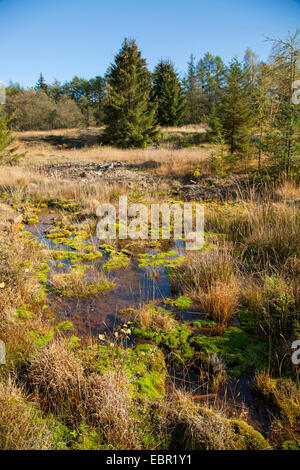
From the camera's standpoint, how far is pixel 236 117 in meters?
11.7

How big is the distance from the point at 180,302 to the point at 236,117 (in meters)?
10.8

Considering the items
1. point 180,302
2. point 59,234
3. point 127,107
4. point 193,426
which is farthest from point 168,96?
point 193,426

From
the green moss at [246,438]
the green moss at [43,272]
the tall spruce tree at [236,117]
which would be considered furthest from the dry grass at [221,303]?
the tall spruce tree at [236,117]

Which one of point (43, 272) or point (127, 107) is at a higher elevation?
point (127, 107)

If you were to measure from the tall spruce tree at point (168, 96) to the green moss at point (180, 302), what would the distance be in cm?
2730

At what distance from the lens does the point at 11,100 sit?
32.2 meters

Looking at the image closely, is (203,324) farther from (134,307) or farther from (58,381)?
(58,381)

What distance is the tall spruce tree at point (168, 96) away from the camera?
1073 inches

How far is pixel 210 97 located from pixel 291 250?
3372 cm

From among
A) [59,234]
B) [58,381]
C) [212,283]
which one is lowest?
[58,381]

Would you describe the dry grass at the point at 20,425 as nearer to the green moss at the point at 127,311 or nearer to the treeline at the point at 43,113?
the green moss at the point at 127,311

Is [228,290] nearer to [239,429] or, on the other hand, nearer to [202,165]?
[239,429]

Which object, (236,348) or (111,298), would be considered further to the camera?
(111,298)

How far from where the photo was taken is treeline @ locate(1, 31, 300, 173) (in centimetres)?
771
